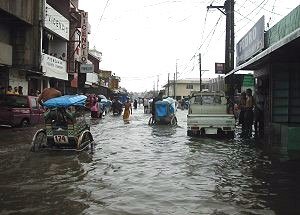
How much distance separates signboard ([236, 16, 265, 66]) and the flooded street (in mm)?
5666

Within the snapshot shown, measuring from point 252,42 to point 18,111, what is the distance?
1165cm

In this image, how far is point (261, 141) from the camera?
16.4 metres

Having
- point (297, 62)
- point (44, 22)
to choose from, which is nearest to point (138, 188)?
point (297, 62)

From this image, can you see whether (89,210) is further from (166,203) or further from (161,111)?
(161,111)

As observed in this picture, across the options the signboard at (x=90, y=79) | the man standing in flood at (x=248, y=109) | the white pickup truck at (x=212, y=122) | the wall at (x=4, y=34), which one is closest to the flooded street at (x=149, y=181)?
the white pickup truck at (x=212, y=122)

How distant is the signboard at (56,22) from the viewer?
31.5 metres

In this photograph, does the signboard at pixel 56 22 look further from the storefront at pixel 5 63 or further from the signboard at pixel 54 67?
the storefront at pixel 5 63

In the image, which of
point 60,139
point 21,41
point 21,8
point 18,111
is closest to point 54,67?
point 21,41

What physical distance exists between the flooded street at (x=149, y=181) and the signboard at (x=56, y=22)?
1968 centimetres

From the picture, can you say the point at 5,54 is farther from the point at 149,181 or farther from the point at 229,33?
the point at 149,181

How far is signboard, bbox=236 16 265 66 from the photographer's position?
1730cm

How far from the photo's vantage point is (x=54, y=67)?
34375 mm

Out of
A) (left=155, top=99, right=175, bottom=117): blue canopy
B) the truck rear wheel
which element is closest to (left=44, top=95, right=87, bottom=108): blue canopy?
the truck rear wheel

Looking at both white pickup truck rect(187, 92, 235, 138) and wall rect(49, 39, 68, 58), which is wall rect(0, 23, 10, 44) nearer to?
wall rect(49, 39, 68, 58)
